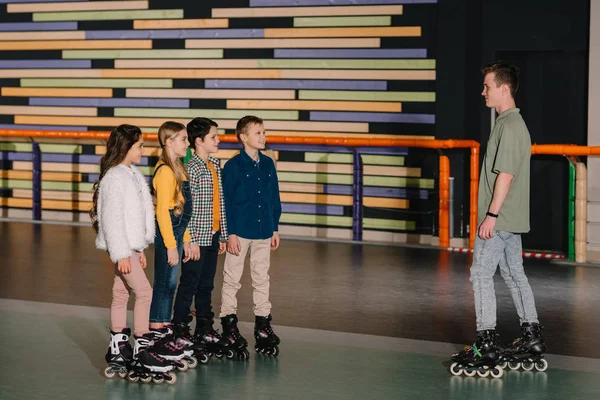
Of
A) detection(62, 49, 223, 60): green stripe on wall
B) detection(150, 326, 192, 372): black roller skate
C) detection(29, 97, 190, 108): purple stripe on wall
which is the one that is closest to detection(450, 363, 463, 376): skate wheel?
detection(150, 326, 192, 372): black roller skate

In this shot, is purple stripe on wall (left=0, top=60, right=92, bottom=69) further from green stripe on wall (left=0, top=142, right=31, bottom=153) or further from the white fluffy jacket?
the white fluffy jacket

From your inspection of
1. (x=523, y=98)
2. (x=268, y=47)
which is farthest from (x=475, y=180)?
(x=268, y=47)

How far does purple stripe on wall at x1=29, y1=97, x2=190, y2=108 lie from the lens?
14000 millimetres

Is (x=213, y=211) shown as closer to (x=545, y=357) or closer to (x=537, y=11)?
(x=545, y=357)

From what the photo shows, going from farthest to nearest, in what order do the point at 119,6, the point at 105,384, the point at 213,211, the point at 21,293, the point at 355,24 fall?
the point at 119,6 → the point at 355,24 → the point at 21,293 → the point at 213,211 → the point at 105,384

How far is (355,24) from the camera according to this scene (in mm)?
12906

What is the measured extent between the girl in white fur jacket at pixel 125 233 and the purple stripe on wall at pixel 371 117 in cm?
689

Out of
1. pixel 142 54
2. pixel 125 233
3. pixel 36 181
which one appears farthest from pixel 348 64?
pixel 125 233

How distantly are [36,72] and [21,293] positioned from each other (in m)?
6.39

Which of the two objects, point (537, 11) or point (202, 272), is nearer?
point (202, 272)

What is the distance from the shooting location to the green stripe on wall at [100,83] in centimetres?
1404

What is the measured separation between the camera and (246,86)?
1357 centimetres

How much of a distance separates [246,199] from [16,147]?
883 centimetres

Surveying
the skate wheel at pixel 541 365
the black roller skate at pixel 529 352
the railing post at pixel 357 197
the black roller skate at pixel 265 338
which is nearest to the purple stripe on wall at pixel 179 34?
the railing post at pixel 357 197
